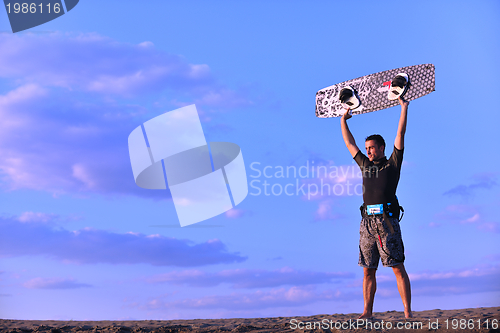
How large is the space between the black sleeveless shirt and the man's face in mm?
98

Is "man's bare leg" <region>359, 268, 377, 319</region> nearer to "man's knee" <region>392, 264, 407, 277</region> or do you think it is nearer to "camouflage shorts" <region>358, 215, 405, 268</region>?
"camouflage shorts" <region>358, 215, 405, 268</region>

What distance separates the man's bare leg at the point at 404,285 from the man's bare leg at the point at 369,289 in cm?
37

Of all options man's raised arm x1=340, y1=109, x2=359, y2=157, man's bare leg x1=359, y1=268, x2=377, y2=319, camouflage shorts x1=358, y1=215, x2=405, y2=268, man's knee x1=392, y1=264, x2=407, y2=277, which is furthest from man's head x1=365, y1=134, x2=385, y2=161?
man's bare leg x1=359, y1=268, x2=377, y2=319

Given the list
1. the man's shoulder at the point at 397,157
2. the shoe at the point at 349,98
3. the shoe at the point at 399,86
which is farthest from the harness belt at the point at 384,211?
the shoe at the point at 349,98

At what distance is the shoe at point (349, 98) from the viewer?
819cm

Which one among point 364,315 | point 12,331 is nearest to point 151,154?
point 12,331

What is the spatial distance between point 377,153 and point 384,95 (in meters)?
1.93

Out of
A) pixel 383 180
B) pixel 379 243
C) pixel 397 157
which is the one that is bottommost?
pixel 379 243

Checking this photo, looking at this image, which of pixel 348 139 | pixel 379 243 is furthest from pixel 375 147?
pixel 379 243

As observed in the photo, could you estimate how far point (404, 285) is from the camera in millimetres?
→ 6184

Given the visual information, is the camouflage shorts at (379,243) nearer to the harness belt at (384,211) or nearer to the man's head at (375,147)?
the harness belt at (384,211)

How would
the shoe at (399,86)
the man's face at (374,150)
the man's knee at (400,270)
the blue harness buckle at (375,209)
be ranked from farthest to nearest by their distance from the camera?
the shoe at (399,86) → the man's face at (374,150) → the blue harness buckle at (375,209) → the man's knee at (400,270)

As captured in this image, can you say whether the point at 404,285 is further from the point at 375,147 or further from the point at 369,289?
the point at 375,147

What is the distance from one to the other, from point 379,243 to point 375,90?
346 centimetres
